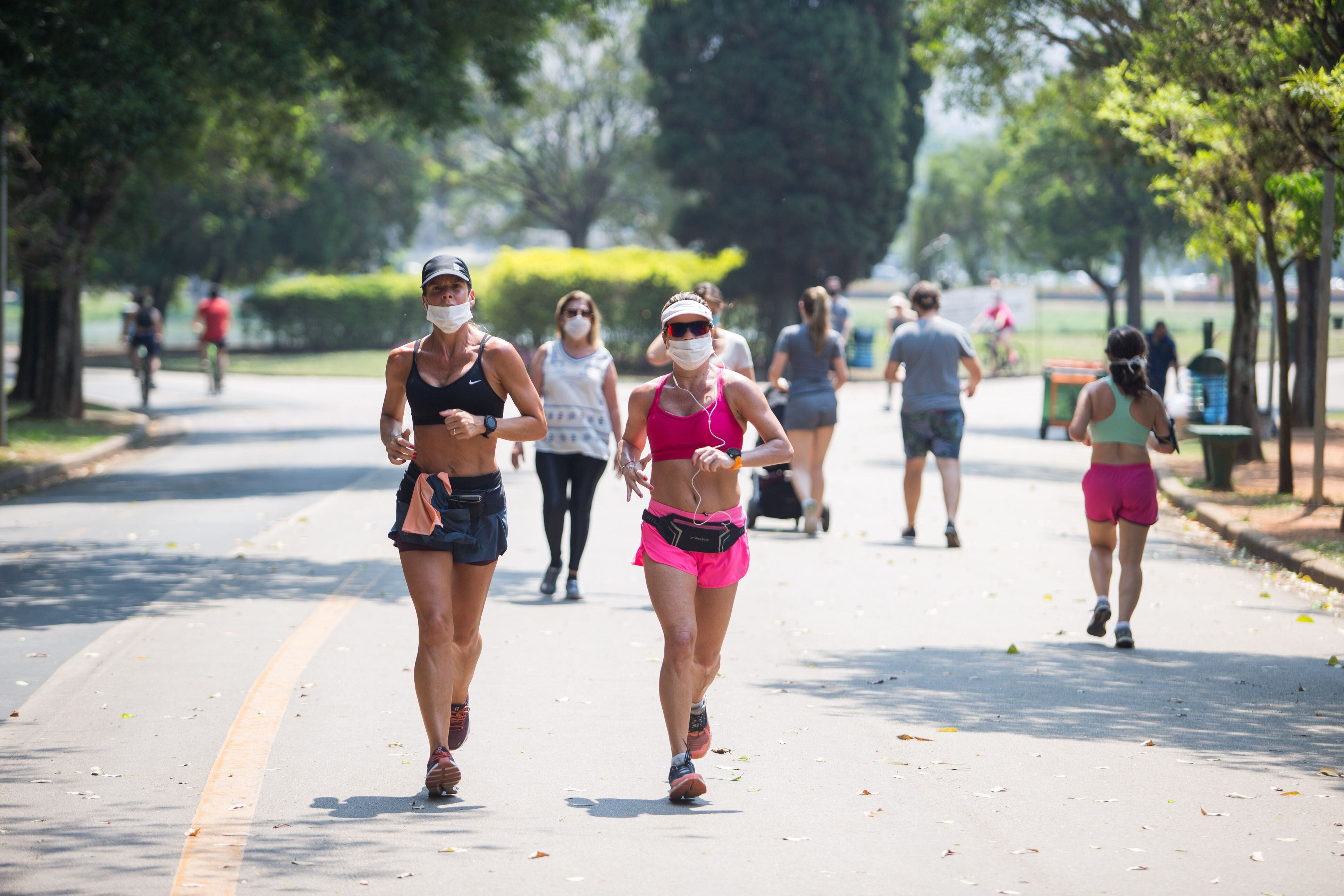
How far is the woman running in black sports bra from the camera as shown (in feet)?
18.9

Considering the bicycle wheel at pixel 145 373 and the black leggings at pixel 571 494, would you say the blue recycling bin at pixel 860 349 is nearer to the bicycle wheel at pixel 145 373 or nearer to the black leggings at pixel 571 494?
the bicycle wheel at pixel 145 373

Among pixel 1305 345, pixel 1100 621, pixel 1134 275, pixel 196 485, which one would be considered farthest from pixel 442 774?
pixel 1134 275

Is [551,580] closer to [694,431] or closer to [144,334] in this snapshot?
[694,431]

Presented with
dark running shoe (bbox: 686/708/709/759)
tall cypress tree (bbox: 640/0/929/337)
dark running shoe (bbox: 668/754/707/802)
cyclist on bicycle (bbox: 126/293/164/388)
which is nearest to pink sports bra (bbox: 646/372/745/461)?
dark running shoe (bbox: 686/708/709/759)

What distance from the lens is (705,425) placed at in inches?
233

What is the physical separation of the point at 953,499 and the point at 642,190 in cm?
4993

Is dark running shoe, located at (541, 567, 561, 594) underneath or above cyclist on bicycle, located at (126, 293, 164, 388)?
underneath

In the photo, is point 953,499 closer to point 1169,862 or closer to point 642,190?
point 1169,862

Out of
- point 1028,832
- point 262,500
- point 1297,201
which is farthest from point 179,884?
point 1297,201

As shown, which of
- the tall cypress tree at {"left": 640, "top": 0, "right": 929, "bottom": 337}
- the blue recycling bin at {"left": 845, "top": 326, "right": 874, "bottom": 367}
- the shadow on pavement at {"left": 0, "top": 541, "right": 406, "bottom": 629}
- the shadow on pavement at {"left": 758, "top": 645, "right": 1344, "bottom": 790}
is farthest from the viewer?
the tall cypress tree at {"left": 640, "top": 0, "right": 929, "bottom": 337}

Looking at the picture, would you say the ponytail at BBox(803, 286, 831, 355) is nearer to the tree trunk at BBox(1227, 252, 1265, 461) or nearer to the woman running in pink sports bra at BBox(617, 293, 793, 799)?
the woman running in pink sports bra at BBox(617, 293, 793, 799)

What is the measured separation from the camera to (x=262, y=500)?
15258mm

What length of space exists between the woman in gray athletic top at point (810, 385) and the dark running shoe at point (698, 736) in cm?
698

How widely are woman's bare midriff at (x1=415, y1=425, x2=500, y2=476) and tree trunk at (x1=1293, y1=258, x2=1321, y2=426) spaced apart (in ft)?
53.8
